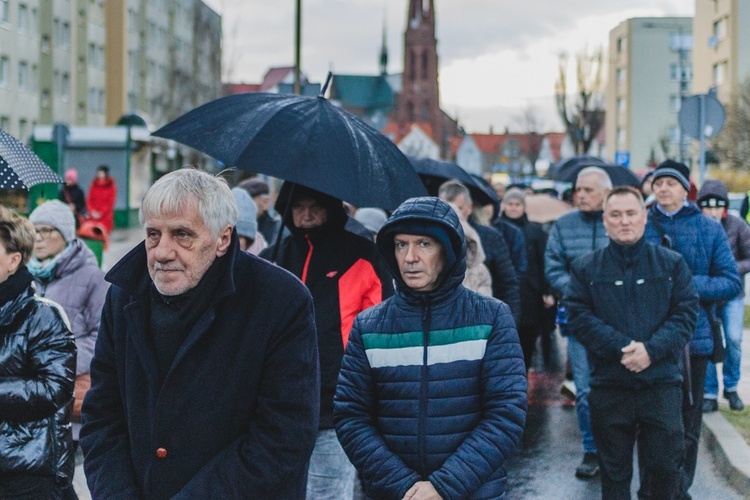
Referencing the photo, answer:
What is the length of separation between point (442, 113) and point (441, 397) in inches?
5505

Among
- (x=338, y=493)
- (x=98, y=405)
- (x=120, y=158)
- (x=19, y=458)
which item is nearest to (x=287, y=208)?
(x=338, y=493)

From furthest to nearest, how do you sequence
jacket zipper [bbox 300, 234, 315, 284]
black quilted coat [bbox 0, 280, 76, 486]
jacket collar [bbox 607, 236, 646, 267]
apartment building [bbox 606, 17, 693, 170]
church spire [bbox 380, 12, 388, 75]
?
church spire [bbox 380, 12, 388, 75] < apartment building [bbox 606, 17, 693, 170] < jacket collar [bbox 607, 236, 646, 267] < jacket zipper [bbox 300, 234, 315, 284] < black quilted coat [bbox 0, 280, 76, 486]

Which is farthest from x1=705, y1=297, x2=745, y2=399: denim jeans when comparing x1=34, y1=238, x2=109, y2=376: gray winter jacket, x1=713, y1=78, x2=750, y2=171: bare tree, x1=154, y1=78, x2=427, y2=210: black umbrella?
x1=713, y1=78, x2=750, y2=171: bare tree

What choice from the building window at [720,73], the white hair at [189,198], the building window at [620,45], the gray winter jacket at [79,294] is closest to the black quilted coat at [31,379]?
the white hair at [189,198]

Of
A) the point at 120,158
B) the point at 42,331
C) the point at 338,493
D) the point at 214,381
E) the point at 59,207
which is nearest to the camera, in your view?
the point at 214,381

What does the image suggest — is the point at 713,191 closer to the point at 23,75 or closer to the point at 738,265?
the point at 738,265

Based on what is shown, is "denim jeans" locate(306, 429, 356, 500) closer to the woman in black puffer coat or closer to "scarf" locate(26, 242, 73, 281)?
the woman in black puffer coat

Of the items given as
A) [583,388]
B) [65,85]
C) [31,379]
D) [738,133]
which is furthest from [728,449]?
[65,85]

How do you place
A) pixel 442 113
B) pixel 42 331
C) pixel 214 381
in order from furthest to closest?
pixel 442 113 → pixel 42 331 → pixel 214 381

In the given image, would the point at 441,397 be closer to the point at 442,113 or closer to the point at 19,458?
the point at 19,458

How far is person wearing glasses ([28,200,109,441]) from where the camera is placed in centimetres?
625

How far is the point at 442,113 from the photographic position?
142375mm

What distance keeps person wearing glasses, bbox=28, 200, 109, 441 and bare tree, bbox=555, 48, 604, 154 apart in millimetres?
61664

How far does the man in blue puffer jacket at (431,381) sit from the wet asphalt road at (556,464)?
3453 millimetres
